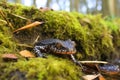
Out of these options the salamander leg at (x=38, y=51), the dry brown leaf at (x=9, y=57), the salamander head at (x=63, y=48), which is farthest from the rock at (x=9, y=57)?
the salamander head at (x=63, y=48)

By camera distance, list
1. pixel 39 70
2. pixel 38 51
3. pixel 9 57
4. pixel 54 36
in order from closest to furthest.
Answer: pixel 39 70
pixel 9 57
pixel 38 51
pixel 54 36

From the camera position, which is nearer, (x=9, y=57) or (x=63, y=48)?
(x=9, y=57)

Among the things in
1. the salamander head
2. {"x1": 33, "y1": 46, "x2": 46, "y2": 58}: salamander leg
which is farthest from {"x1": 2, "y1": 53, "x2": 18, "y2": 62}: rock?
the salamander head

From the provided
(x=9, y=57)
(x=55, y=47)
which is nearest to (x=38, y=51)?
(x=55, y=47)

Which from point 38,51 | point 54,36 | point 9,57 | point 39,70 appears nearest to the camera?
point 39,70

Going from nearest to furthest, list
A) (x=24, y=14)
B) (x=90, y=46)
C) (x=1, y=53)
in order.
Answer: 1. (x=1, y=53)
2. (x=24, y=14)
3. (x=90, y=46)

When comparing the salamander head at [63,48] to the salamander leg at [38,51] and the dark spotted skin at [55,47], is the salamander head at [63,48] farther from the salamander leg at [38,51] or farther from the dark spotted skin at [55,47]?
the salamander leg at [38,51]

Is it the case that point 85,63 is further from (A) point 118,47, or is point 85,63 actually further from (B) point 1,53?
(A) point 118,47

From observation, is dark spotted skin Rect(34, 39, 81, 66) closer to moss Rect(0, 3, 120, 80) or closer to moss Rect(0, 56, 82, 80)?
moss Rect(0, 3, 120, 80)

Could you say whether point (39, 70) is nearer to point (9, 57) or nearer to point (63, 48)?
point (9, 57)

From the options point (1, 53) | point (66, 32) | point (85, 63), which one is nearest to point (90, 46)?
point (66, 32)

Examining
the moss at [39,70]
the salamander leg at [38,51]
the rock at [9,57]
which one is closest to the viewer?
the moss at [39,70]
